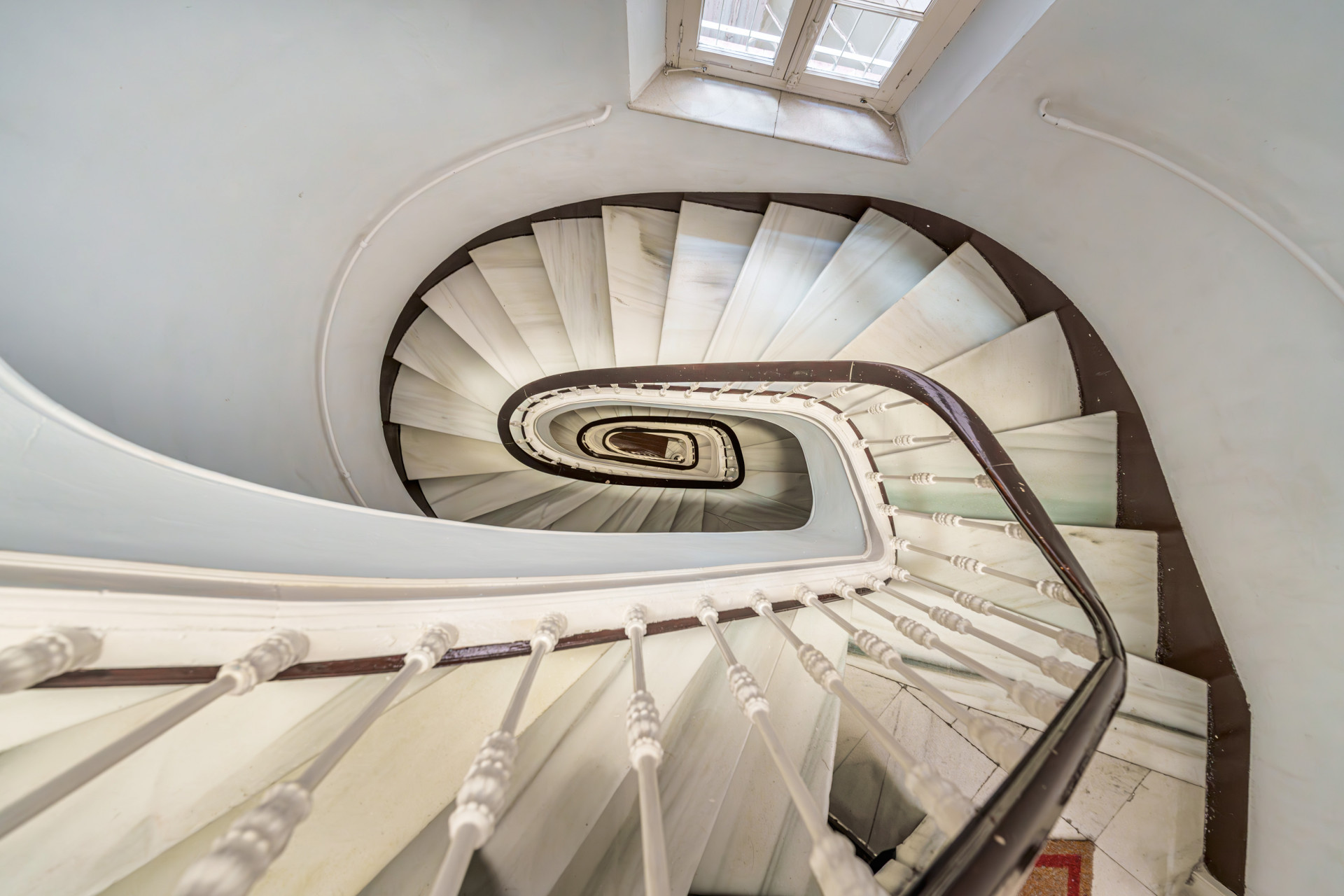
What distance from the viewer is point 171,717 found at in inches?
22.2

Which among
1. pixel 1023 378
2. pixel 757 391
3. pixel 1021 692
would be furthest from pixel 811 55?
pixel 1021 692

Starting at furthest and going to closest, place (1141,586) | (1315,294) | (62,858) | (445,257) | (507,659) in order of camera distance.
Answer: (445,257) → (1141,586) → (1315,294) → (507,659) → (62,858)

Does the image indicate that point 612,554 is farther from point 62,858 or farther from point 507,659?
point 62,858

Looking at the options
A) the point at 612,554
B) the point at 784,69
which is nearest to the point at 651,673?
the point at 612,554

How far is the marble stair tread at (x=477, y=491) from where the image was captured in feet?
13.7

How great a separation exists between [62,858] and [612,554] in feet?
3.48

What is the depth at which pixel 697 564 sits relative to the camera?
151cm

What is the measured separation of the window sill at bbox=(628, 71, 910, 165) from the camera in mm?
2361

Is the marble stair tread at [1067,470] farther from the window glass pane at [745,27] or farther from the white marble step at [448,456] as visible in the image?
the white marble step at [448,456]

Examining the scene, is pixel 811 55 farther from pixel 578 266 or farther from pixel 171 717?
pixel 171 717

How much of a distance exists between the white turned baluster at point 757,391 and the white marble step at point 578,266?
1.05 m

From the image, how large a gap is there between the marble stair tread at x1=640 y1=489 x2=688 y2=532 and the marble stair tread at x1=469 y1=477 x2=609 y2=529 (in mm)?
828

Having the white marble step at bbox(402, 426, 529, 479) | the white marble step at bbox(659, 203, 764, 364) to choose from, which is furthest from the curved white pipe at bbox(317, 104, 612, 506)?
the white marble step at bbox(402, 426, 529, 479)

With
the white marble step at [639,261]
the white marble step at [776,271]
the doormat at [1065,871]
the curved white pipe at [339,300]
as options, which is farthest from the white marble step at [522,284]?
the doormat at [1065,871]
